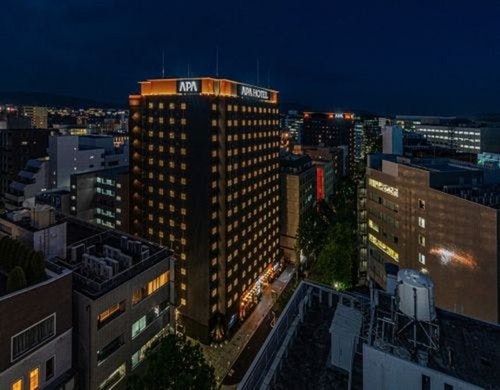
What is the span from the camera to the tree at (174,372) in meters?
28.6

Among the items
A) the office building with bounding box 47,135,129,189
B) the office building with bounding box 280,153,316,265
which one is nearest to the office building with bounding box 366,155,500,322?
the office building with bounding box 280,153,316,265

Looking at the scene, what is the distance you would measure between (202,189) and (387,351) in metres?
60.3

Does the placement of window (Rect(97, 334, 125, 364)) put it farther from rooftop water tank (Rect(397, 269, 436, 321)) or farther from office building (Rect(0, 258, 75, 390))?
rooftop water tank (Rect(397, 269, 436, 321))

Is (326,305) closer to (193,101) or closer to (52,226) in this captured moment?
(52,226)

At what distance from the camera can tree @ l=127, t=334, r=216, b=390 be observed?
28.6 meters

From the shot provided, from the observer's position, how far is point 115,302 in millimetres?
34469

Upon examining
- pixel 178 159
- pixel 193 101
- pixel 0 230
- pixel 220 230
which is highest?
pixel 193 101

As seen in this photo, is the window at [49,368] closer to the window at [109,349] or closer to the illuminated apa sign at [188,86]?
the window at [109,349]

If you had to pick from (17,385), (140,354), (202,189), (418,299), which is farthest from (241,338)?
(418,299)

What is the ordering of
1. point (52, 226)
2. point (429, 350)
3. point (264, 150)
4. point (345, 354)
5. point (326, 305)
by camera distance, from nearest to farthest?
point (429, 350) < point (345, 354) < point (326, 305) < point (52, 226) < point (264, 150)

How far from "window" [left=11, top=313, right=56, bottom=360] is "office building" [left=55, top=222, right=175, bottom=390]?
2.97m

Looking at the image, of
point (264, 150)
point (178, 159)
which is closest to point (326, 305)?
point (178, 159)

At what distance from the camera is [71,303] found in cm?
3144

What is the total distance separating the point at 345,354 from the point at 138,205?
74.6 meters
